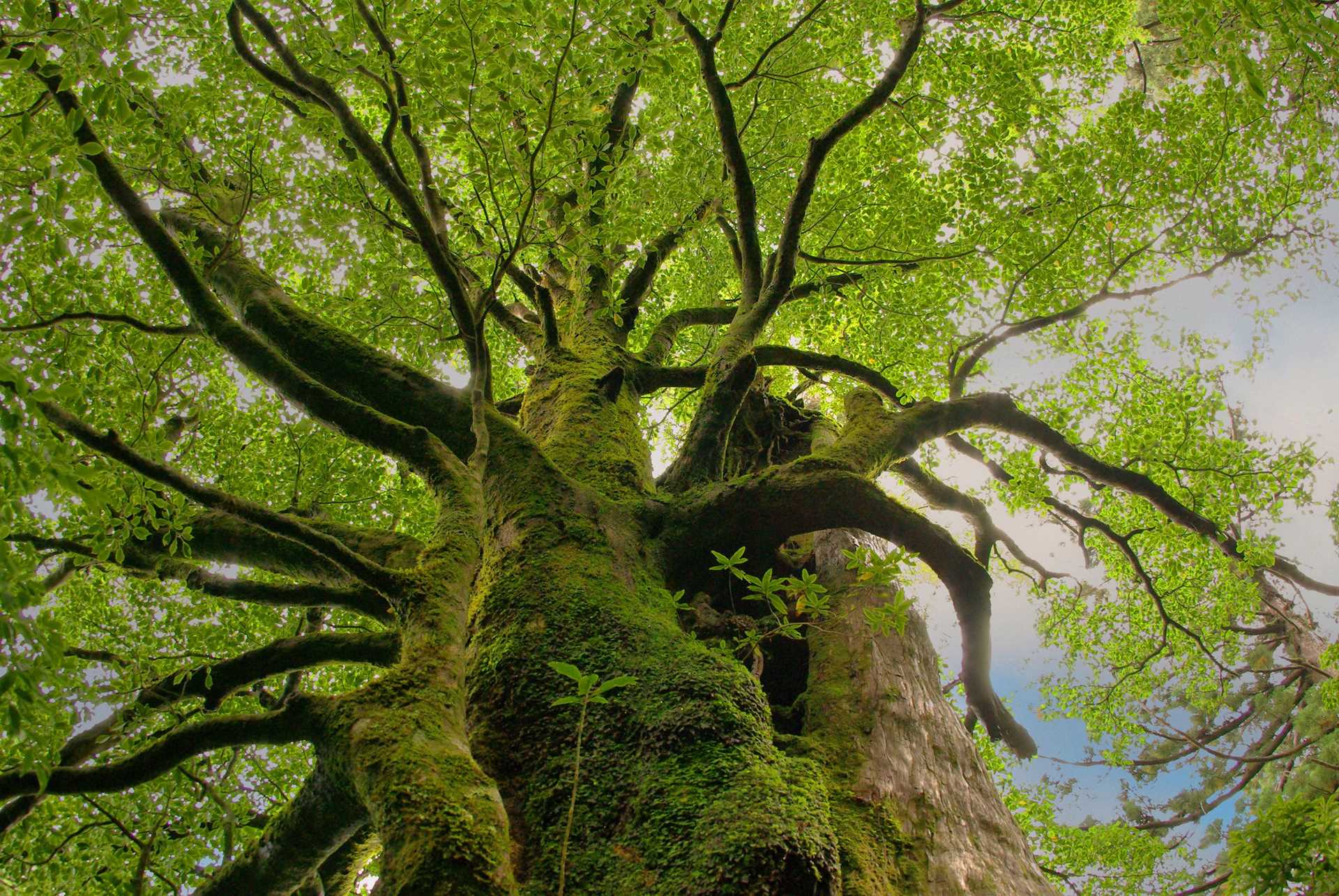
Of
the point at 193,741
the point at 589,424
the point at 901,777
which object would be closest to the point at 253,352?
the point at 589,424

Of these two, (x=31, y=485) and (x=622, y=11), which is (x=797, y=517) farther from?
(x=31, y=485)

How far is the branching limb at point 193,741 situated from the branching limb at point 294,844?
0.57ft

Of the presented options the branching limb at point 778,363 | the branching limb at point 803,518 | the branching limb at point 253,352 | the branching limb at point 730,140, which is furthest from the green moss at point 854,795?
the branching limb at point 730,140

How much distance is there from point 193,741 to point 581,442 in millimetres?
2857

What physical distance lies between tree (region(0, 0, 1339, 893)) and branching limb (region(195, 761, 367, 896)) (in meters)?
0.02

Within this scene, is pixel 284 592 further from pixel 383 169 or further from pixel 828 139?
pixel 828 139

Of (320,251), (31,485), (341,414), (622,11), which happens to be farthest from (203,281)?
(320,251)

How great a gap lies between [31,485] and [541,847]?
5.59 feet

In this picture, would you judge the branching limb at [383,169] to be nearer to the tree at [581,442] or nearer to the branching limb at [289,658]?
the tree at [581,442]

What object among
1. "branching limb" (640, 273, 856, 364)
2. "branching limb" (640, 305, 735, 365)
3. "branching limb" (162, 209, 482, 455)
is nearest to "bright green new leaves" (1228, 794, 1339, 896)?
"branching limb" (162, 209, 482, 455)

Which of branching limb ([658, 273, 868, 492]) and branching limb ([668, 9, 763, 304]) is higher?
branching limb ([668, 9, 763, 304])

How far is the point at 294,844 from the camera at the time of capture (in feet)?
7.77

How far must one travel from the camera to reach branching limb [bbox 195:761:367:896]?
7.51 feet

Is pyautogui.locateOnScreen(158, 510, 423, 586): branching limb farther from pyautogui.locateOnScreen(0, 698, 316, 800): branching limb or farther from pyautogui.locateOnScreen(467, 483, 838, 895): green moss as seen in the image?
pyautogui.locateOnScreen(0, 698, 316, 800): branching limb
